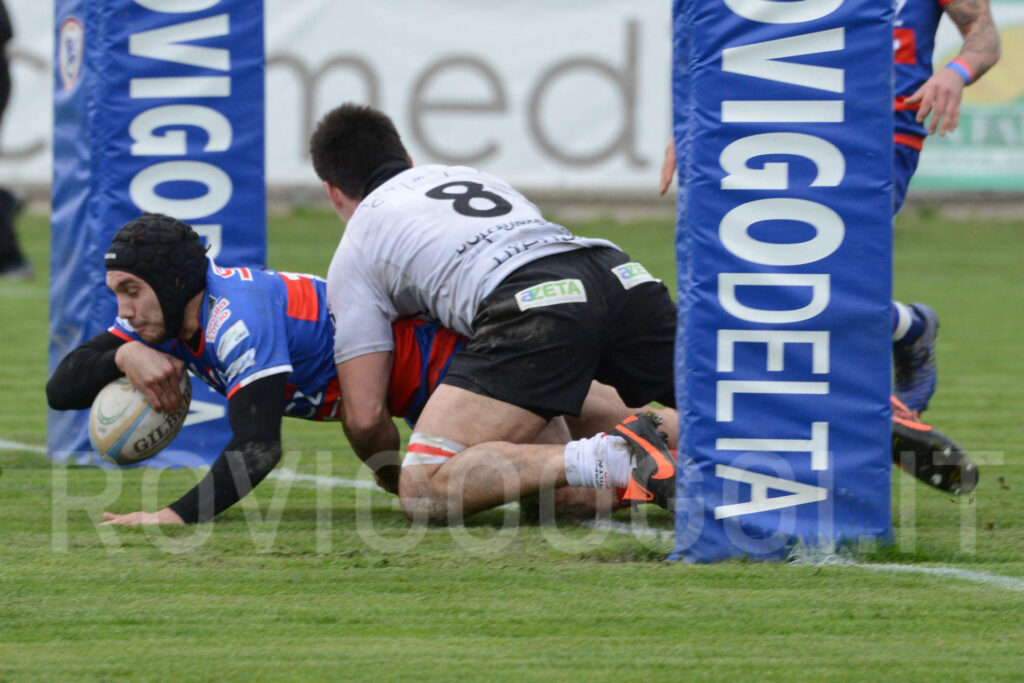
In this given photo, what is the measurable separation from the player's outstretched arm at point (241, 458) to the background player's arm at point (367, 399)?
0.32m

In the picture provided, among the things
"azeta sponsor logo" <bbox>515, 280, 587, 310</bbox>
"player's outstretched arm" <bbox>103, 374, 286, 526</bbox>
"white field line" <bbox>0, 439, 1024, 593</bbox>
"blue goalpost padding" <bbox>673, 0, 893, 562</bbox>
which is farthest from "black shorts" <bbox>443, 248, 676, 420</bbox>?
"blue goalpost padding" <bbox>673, 0, 893, 562</bbox>

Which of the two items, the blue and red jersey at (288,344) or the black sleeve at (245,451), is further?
the blue and red jersey at (288,344)

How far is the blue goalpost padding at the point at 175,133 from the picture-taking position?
537 centimetres

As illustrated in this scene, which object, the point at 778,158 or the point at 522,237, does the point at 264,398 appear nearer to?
the point at 522,237

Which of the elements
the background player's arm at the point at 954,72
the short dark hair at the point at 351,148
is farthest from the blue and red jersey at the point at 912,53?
the short dark hair at the point at 351,148

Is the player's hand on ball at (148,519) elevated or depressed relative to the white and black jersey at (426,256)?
depressed

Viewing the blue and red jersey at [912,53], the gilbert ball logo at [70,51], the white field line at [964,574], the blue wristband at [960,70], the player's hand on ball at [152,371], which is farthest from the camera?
the gilbert ball logo at [70,51]

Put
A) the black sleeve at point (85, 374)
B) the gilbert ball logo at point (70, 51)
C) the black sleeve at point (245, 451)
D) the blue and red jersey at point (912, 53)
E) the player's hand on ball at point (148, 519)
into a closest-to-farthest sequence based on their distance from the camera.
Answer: the black sleeve at point (245, 451) < the player's hand on ball at point (148, 519) < the black sleeve at point (85, 374) < the blue and red jersey at point (912, 53) < the gilbert ball logo at point (70, 51)

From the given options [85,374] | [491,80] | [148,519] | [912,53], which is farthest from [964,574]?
[491,80]

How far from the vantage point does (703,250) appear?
3613 millimetres

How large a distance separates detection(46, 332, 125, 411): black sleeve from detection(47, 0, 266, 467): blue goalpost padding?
2.37ft

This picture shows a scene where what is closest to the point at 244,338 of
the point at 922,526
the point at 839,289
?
the point at 839,289

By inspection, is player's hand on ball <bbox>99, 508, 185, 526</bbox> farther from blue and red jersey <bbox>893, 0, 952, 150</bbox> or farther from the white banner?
the white banner

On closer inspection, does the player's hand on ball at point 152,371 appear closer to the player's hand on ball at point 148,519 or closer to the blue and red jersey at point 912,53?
the player's hand on ball at point 148,519
